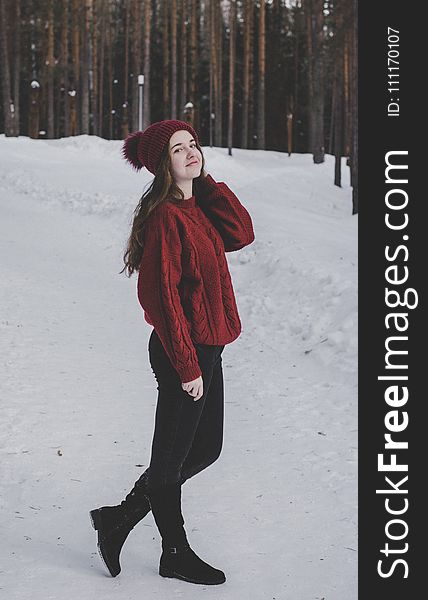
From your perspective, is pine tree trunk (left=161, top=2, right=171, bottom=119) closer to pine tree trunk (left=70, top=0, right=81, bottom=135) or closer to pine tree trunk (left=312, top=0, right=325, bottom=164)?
pine tree trunk (left=70, top=0, right=81, bottom=135)

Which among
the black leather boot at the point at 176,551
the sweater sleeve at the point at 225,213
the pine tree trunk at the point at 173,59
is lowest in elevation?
the black leather boot at the point at 176,551

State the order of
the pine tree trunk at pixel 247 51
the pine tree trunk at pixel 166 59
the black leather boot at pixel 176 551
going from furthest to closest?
the pine tree trunk at pixel 247 51, the pine tree trunk at pixel 166 59, the black leather boot at pixel 176 551

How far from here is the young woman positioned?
3289mm

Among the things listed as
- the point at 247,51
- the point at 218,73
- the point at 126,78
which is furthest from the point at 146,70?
the point at 126,78

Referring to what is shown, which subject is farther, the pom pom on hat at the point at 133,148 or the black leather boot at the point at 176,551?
the pom pom on hat at the point at 133,148

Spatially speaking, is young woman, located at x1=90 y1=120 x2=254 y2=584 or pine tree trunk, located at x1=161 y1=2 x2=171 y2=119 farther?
pine tree trunk, located at x1=161 y1=2 x2=171 y2=119

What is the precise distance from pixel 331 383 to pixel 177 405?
11.4ft

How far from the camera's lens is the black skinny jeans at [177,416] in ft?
11.1

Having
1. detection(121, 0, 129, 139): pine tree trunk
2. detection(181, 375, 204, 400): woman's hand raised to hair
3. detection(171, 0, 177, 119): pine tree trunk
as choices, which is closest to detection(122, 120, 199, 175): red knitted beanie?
detection(181, 375, 204, 400): woman's hand raised to hair

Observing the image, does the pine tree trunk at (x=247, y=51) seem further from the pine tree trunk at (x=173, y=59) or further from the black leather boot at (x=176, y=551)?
the black leather boot at (x=176, y=551)

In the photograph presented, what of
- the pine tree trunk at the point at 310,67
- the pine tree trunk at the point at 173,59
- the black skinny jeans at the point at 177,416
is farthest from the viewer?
the pine tree trunk at the point at 173,59

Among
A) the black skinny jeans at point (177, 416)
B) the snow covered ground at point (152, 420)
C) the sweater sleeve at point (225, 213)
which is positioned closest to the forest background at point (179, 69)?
the snow covered ground at point (152, 420)

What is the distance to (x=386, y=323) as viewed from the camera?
454 cm

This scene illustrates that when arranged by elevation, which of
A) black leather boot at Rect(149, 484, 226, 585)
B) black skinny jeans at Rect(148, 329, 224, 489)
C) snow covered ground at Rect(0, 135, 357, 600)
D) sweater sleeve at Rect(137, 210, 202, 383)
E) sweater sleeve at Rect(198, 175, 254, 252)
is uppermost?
sweater sleeve at Rect(198, 175, 254, 252)
